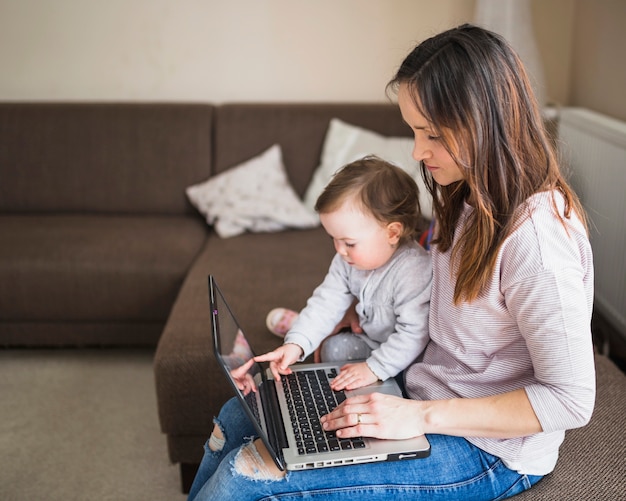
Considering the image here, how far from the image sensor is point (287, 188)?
3.05m

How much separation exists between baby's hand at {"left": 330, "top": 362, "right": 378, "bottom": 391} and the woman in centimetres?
15

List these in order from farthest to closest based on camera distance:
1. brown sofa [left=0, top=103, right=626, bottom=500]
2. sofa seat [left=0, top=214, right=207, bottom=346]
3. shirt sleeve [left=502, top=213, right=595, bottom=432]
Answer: sofa seat [left=0, top=214, right=207, bottom=346] < brown sofa [left=0, top=103, right=626, bottom=500] < shirt sleeve [left=502, top=213, right=595, bottom=432]

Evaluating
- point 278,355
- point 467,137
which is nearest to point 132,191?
point 278,355

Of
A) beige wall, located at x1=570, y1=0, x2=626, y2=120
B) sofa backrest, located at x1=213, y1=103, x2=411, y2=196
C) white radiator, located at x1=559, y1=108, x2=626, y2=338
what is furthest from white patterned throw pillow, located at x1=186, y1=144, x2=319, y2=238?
beige wall, located at x1=570, y1=0, x2=626, y2=120

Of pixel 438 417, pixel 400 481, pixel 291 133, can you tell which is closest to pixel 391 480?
pixel 400 481

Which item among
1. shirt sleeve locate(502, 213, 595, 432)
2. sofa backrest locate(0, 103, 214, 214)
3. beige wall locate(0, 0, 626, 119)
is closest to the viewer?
shirt sleeve locate(502, 213, 595, 432)

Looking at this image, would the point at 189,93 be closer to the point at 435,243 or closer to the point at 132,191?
the point at 132,191

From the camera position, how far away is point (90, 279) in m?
2.65

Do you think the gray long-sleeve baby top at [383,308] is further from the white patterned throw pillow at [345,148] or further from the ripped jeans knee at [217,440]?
the white patterned throw pillow at [345,148]

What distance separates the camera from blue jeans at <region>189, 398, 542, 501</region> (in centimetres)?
122

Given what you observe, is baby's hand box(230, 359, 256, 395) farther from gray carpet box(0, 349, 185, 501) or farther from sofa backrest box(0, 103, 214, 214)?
sofa backrest box(0, 103, 214, 214)

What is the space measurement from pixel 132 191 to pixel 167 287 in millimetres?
658

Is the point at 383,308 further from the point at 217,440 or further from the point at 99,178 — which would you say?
the point at 99,178

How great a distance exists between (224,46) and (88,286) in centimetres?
133
